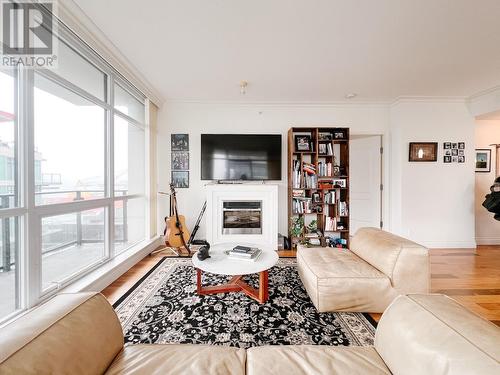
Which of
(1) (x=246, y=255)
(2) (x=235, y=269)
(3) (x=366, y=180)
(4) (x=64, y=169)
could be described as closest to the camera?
(2) (x=235, y=269)

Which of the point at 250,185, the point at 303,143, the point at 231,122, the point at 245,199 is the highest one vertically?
the point at 231,122

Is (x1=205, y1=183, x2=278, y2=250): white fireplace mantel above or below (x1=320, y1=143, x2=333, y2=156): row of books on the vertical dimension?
below

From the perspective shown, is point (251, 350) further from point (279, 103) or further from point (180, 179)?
Result: point (279, 103)

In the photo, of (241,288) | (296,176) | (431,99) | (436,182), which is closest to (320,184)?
(296,176)

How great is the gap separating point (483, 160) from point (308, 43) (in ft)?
13.8

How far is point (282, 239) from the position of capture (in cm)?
357

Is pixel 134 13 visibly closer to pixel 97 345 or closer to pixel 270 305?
pixel 97 345

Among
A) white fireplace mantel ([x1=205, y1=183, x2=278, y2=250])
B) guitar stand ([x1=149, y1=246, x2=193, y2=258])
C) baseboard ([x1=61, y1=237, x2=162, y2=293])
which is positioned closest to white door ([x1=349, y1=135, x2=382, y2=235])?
white fireplace mantel ([x1=205, y1=183, x2=278, y2=250])

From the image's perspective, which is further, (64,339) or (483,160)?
(483,160)

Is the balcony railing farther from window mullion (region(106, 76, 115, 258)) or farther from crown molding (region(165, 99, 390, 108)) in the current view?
crown molding (region(165, 99, 390, 108))

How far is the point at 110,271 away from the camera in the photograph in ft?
7.64

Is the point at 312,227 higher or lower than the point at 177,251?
higher

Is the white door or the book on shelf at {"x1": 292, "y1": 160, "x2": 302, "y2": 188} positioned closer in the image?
the book on shelf at {"x1": 292, "y1": 160, "x2": 302, "y2": 188}

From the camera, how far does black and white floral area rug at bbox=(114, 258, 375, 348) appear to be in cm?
151
